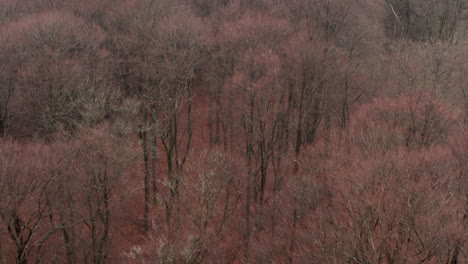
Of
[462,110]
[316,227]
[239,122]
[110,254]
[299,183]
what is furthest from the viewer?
[239,122]

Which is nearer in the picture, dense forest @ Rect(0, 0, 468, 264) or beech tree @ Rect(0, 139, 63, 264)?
dense forest @ Rect(0, 0, 468, 264)

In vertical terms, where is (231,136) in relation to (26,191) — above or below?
below

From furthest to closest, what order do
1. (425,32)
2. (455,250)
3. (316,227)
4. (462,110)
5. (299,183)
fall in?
(425,32)
(462,110)
(299,183)
(316,227)
(455,250)

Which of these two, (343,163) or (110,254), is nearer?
(343,163)

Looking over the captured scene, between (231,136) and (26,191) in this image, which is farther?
(231,136)

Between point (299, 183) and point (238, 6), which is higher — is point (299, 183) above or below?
below

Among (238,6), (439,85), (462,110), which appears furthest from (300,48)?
(238,6)

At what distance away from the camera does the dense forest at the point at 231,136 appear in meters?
16.7

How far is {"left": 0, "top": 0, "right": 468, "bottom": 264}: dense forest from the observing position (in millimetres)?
16719

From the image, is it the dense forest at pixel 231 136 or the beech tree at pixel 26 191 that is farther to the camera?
the beech tree at pixel 26 191

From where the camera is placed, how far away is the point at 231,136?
3516cm

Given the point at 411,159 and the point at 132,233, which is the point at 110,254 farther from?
the point at 411,159

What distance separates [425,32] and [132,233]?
4309 cm

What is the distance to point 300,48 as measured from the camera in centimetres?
2925
